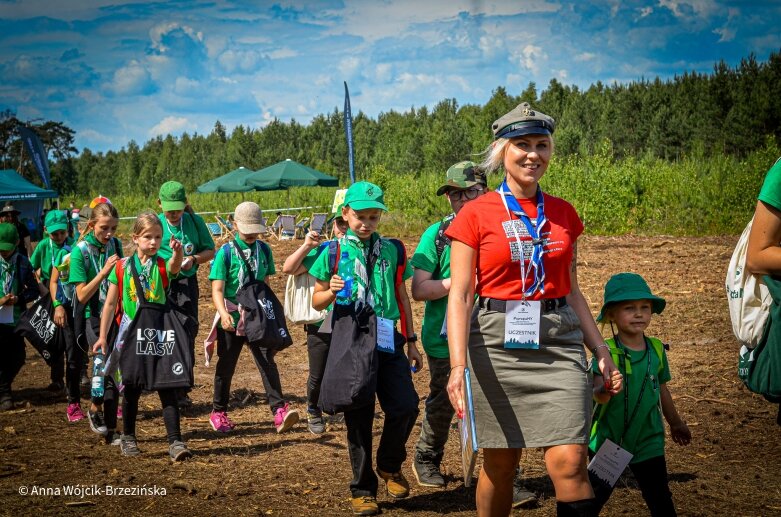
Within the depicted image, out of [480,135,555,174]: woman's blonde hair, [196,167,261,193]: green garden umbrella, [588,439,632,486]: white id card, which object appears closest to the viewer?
[480,135,555,174]: woman's blonde hair

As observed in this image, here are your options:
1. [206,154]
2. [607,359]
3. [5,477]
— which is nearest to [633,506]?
[607,359]

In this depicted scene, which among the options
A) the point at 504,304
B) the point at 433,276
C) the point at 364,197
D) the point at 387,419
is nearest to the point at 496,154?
the point at 504,304

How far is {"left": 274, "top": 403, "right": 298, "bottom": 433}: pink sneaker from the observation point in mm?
7078

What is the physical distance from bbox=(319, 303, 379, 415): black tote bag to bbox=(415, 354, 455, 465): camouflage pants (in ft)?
2.08

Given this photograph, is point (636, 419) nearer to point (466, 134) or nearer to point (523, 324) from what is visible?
point (523, 324)

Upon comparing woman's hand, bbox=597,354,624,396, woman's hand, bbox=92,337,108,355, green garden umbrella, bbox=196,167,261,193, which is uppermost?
green garden umbrella, bbox=196,167,261,193

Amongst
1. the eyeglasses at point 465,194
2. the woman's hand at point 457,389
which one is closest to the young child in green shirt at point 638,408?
the woman's hand at point 457,389

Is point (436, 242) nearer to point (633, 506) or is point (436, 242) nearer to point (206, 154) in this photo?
point (633, 506)

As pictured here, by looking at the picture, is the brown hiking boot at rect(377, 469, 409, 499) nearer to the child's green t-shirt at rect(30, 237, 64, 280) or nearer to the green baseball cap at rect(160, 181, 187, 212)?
the green baseball cap at rect(160, 181, 187, 212)

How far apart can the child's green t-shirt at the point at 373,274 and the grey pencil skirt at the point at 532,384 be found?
1.48 m

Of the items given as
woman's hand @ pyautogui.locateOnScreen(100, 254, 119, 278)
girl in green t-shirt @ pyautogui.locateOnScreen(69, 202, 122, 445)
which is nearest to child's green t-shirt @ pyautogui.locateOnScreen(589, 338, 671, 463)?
woman's hand @ pyautogui.locateOnScreen(100, 254, 119, 278)

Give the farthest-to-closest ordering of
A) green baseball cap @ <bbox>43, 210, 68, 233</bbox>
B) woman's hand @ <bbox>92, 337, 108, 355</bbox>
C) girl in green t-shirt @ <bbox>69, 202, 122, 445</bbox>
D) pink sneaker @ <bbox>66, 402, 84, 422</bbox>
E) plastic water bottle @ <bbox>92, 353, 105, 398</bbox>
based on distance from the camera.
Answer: green baseball cap @ <bbox>43, 210, 68, 233</bbox> < pink sneaker @ <bbox>66, 402, 84, 422</bbox> < girl in green t-shirt @ <bbox>69, 202, 122, 445</bbox> < plastic water bottle @ <bbox>92, 353, 105, 398</bbox> < woman's hand @ <bbox>92, 337, 108, 355</bbox>

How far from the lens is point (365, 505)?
5113 mm

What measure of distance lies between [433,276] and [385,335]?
1.89 feet
